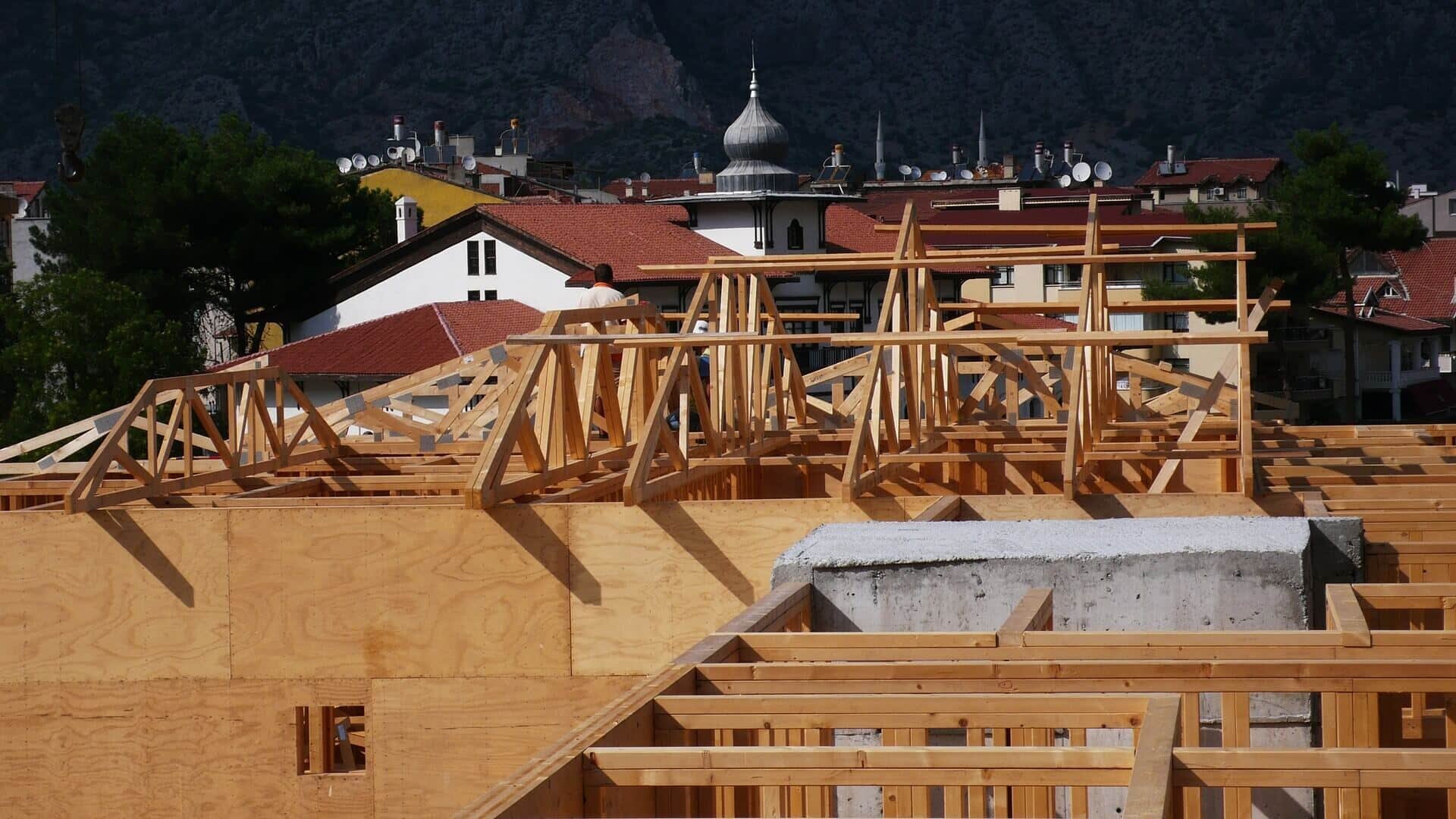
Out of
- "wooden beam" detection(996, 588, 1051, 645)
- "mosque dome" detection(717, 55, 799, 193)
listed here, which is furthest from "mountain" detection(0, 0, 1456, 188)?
"wooden beam" detection(996, 588, 1051, 645)

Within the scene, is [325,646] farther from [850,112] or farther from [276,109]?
[850,112]

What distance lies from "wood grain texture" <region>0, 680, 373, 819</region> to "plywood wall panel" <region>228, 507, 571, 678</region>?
0.28m

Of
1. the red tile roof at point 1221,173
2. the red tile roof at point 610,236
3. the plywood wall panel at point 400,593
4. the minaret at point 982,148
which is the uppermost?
the minaret at point 982,148

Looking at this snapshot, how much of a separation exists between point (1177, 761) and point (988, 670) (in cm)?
151

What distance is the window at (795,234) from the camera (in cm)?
6119

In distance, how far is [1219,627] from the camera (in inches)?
387

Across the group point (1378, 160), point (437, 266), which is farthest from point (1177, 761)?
point (1378, 160)

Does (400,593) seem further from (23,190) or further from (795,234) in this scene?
(23,190)

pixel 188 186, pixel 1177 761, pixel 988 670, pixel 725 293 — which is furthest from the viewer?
pixel 188 186

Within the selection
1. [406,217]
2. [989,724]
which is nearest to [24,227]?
[406,217]

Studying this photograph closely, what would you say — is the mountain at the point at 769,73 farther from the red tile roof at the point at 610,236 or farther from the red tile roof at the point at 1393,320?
the red tile roof at the point at 610,236

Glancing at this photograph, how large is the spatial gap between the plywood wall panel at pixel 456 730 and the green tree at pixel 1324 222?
43742mm

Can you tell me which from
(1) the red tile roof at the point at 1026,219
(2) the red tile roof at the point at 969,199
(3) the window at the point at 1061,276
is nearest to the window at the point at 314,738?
(1) the red tile roof at the point at 1026,219

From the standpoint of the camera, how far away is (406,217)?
63094 mm
